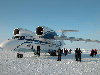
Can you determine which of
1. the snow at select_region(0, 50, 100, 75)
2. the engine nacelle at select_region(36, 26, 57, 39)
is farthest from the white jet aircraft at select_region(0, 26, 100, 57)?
the snow at select_region(0, 50, 100, 75)

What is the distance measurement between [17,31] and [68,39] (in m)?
8.46

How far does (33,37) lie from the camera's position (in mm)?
16875

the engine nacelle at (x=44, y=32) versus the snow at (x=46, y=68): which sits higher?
the engine nacelle at (x=44, y=32)

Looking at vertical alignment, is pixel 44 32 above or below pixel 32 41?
above

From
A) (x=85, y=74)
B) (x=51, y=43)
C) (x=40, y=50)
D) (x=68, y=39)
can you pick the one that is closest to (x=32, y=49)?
(x=40, y=50)

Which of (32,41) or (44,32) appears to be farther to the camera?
(44,32)

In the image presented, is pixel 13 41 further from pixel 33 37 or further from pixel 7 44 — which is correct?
pixel 33 37

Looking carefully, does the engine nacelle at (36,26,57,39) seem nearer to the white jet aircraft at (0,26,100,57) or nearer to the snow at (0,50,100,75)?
the white jet aircraft at (0,26,100,57)

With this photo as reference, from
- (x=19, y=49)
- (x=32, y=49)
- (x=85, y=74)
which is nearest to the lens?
(x=85, y=74)

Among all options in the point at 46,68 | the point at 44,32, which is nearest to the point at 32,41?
the point at 44,32

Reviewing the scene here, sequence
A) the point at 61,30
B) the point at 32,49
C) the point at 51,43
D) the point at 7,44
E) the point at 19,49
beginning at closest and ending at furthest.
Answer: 1. the point at 7,44
2. the point at 19,49
3. the point at 32,49
4. the point at 51,43
5. the point at 61,30

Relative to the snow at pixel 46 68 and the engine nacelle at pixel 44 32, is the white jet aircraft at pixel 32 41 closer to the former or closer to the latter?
the engine nacelle at pixel 44 32

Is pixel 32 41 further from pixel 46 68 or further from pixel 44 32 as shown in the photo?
pixel 46 68

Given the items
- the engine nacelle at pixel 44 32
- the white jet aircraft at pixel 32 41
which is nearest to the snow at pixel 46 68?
the white jet aircraft at pixel 32 41
